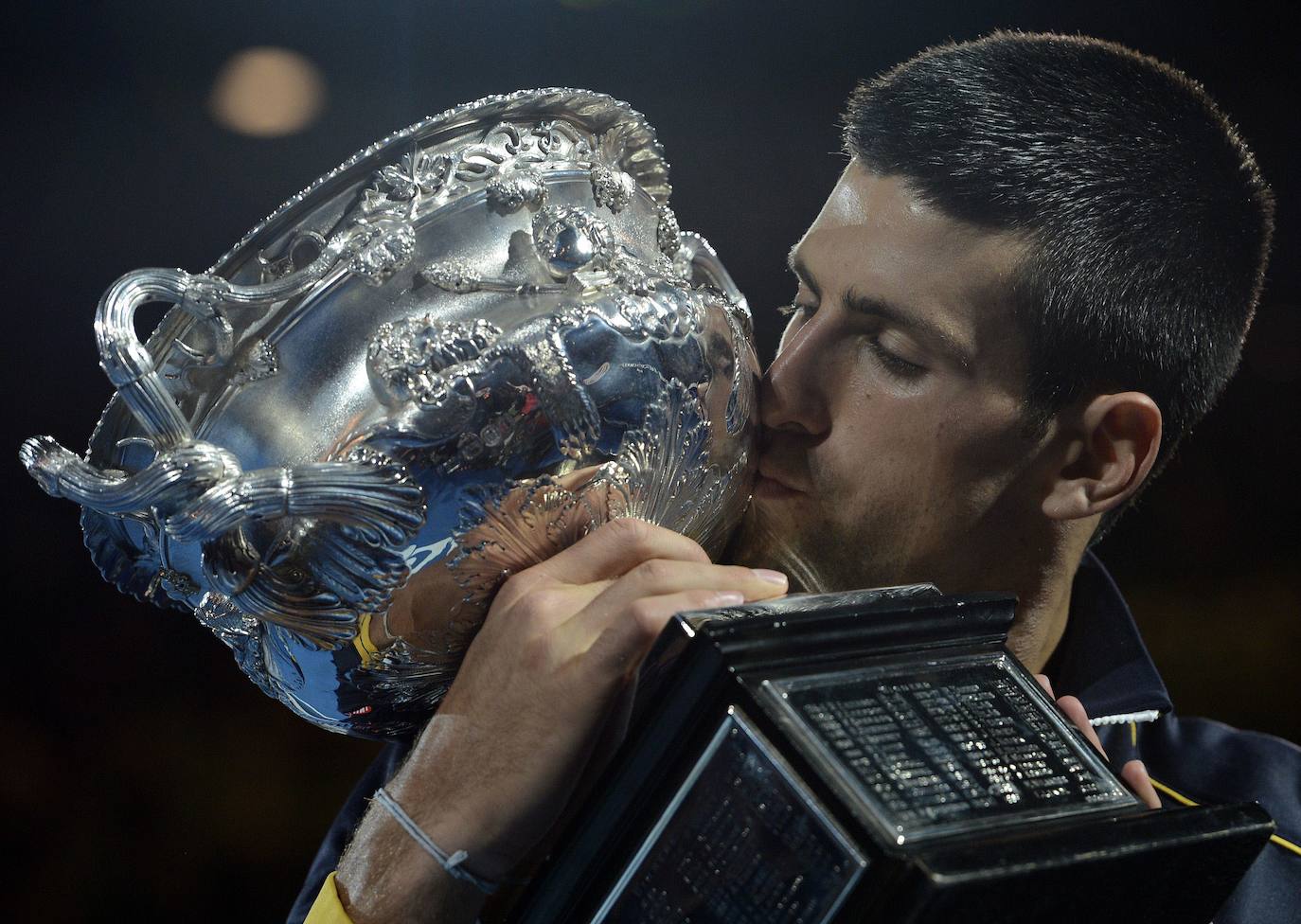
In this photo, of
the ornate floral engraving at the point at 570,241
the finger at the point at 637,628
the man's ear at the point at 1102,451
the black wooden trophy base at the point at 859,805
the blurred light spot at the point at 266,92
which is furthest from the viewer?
the blurred light spot at the point at 266,92

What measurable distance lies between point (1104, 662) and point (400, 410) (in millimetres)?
1058

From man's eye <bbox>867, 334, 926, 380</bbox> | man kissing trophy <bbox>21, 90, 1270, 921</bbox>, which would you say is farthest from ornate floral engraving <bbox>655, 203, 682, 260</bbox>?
man's eye <bbox>867, 334, 926, 380</bbox>

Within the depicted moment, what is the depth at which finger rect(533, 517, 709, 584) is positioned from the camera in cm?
90

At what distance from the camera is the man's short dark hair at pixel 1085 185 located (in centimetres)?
115

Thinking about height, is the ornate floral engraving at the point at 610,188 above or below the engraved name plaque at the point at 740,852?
above

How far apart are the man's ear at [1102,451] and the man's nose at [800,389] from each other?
293 millimetres

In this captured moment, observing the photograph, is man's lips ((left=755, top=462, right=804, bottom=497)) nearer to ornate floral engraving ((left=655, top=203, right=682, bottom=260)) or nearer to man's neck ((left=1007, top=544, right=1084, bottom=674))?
ornate floral engraving ((left=655, top=203, right=682, bottom=260))

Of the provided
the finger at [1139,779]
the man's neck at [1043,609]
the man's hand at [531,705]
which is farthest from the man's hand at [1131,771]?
the man's hand at [531,705]

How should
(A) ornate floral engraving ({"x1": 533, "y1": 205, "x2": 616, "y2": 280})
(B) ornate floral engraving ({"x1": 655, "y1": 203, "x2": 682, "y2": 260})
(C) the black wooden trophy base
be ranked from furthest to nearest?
1. (B) ornate floral engraving ({"x1": 655, "y1": 203, "x2": 682, "y2": 260})
2. (A) ornate floral engraving ({"x1": 533, "y1": 205, "x2": 616, "y2": 280})
3. (C) the black wooden trophy base

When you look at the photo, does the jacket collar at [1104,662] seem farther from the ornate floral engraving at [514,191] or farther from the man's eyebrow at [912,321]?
the ornate floral engraving at [514,191]

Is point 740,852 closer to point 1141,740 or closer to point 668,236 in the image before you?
point 668,236

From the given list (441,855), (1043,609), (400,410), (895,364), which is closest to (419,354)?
(400,410)

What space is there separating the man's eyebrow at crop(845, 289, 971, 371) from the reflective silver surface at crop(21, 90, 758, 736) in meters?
0.19

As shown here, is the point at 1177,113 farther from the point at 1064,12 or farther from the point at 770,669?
the point at 770,669
